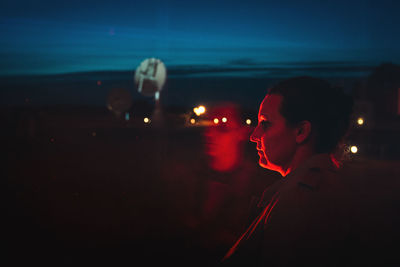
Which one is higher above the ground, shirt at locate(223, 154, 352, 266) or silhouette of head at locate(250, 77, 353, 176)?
silhouette of head at locate(250, 77, 353, 176)

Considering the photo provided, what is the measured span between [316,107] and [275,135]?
0.21 metres

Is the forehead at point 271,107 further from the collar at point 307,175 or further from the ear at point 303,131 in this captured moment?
the collar at point 307,175

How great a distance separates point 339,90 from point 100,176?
12.5m

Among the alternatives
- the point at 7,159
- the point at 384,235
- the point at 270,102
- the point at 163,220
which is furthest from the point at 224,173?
the point at 270,102

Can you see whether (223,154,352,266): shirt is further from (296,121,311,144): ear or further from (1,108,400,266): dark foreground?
(1,108,400,266): dark foreground

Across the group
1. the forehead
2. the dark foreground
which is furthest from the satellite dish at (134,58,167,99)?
the forehead

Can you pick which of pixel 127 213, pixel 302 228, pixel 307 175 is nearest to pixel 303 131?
pixel 307 175

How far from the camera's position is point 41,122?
39.9 m

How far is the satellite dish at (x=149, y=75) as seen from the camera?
40500 millimetres

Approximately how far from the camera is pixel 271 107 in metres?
1.83

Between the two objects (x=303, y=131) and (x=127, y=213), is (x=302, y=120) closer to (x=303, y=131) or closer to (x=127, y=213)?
Result: (x=303, y=131)

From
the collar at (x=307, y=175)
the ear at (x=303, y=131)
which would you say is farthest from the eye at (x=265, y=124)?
the collar at (x=307, y=175)

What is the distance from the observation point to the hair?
5.67 ft

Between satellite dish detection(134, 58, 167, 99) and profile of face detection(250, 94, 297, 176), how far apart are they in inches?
1524
